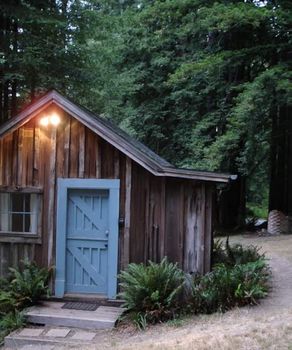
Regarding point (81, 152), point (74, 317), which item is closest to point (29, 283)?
point (74, 317)

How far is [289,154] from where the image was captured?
21.1 m

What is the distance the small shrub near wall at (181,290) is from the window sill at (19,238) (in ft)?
6.53

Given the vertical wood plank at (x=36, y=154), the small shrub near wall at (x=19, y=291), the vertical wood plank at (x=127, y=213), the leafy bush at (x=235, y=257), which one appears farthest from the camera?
the leafy bush at (x=235, y=257)

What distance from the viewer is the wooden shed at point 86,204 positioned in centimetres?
914

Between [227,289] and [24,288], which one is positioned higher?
[227,289]

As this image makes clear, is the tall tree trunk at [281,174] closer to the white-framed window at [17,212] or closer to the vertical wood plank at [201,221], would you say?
the vertical wood plank at [201,221]

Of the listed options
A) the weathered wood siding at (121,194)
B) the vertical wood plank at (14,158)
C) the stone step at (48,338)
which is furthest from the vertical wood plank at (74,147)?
the stone step at (48,338)

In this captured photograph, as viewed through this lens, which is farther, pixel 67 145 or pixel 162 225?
pixel 67 145

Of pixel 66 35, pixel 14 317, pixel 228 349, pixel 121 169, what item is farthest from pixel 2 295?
pixel 66 35

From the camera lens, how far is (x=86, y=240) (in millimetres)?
9469

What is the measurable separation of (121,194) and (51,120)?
6.77ft

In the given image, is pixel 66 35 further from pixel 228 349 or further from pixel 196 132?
pixel 228 349

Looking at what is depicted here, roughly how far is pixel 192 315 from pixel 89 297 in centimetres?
227

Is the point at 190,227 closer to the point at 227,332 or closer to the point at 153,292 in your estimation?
the point at 153,292
